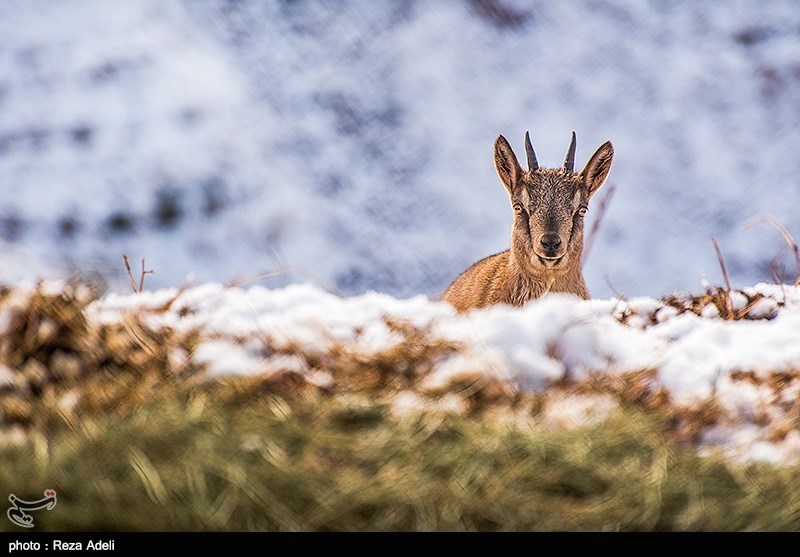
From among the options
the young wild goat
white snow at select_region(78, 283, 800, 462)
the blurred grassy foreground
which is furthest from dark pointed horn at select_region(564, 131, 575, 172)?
the blurred grassy foreground

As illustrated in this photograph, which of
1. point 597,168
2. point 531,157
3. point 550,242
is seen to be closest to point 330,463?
point 550,242

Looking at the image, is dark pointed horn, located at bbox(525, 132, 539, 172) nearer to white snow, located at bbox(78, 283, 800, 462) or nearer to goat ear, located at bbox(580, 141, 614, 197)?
goat ear, located at bbox(580, 141, 614, 197)

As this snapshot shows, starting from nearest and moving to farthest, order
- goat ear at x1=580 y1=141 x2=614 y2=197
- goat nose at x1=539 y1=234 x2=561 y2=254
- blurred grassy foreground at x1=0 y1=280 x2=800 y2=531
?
blurred grassy foreground at x1=0 y1=280 x2=800 y2=531
goat nose at x1=539 y1=234 x2=561 y2=254
goat ear at x1=580 y1=141 x2=614 y2=197

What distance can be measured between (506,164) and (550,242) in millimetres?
458

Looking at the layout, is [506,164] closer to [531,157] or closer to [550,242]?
[531,157]

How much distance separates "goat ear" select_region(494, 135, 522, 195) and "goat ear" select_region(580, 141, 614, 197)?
304 millimetres

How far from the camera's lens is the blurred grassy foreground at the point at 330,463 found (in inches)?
62.8

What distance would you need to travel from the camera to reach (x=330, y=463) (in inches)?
68.1

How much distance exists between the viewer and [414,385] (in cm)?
213

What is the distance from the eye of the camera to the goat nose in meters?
4.14

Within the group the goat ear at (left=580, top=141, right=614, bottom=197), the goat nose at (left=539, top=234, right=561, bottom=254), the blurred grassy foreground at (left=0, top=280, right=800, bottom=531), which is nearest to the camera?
the blurred grassy foreground at (left=0, top=280, right=800, bottom=531)

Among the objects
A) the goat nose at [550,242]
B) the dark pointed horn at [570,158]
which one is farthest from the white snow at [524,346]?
the dark pointed horn at [570,158]

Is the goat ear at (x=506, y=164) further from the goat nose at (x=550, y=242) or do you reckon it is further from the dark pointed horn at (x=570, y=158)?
the goat nose at (x=550, y=242)

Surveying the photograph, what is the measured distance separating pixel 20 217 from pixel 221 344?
4.39 metres
